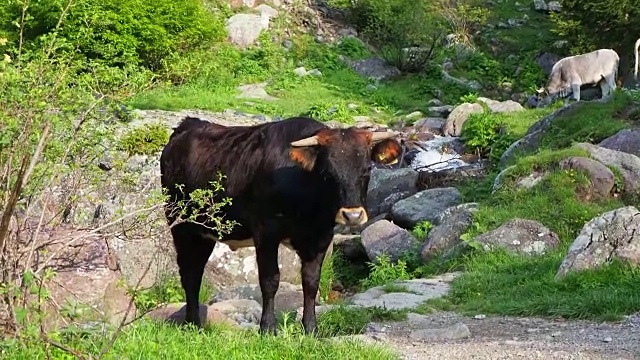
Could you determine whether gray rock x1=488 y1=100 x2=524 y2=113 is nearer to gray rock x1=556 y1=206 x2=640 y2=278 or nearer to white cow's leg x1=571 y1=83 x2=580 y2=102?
white cow's leg x1=571 y1=83 x2=580 y2=102

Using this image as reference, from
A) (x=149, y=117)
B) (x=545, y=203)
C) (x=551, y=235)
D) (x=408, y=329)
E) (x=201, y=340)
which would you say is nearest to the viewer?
(x=201, y=340)

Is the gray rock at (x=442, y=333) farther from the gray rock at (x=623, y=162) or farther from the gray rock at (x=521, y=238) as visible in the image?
the gray rock at (x=623, y=162)

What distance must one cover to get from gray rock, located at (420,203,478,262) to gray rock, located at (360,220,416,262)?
1.58ft

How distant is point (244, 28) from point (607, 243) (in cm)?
2328

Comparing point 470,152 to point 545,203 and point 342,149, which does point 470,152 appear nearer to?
point 545,203

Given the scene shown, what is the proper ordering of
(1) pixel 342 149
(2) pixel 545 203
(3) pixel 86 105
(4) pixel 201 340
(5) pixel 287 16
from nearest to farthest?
(3) pixel 86 105 < (4) pixel 201 340 < (1) pixel 342 149 < (2) pixel 545 203 < (5) pixel 287 16

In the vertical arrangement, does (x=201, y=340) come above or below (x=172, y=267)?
above

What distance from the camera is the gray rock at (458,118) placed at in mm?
22938

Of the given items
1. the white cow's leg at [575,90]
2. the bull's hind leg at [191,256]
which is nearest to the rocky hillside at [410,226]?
the bull's hind leg at [191,256]

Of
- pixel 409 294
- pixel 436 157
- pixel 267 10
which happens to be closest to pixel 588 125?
pixel 436 157

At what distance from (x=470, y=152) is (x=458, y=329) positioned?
44.4 ft

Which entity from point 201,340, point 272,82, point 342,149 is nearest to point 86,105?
point 201,340

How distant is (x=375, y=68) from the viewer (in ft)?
100

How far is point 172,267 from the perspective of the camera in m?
12.2
